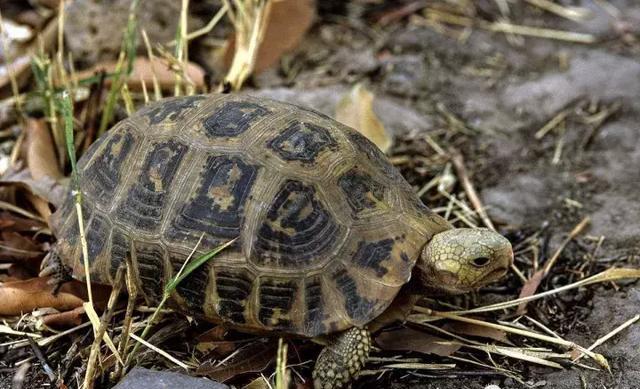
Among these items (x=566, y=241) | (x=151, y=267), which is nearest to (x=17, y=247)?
(x=151, y=267)

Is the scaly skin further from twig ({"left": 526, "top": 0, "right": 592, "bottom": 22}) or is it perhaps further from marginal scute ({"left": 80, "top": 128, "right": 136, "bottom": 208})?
twig ({"left": 526, "top": 0, "right": 592, "bottom": 22})

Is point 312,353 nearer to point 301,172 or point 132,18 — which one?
point 301,172

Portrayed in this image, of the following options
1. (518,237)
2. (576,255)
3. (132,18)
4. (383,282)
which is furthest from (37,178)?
(576,255)

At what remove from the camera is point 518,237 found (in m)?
3.38

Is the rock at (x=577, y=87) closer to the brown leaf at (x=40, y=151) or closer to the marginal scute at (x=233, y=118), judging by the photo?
the marginal scute at (x=233, y=118)

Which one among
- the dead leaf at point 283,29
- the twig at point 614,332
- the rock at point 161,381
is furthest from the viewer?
the dead leaf at point 283,29

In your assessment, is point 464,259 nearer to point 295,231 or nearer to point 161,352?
point 295,231

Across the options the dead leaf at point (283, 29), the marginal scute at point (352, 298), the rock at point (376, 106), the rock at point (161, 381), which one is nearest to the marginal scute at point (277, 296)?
the marginal scute at point (352, 298)

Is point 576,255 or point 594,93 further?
point 594,93

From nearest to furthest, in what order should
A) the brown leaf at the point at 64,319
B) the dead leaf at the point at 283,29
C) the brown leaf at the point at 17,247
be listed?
1. the brown leaf at the point at 64,319
2. the brown leaf at the point at 17,247
3. the dead leaf at the point at 283,29

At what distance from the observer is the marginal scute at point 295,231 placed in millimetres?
2531

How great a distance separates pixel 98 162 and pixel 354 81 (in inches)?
81.8

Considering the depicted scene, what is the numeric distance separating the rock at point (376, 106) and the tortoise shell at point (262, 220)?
4.19 feet

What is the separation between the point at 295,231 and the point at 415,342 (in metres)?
0.65
